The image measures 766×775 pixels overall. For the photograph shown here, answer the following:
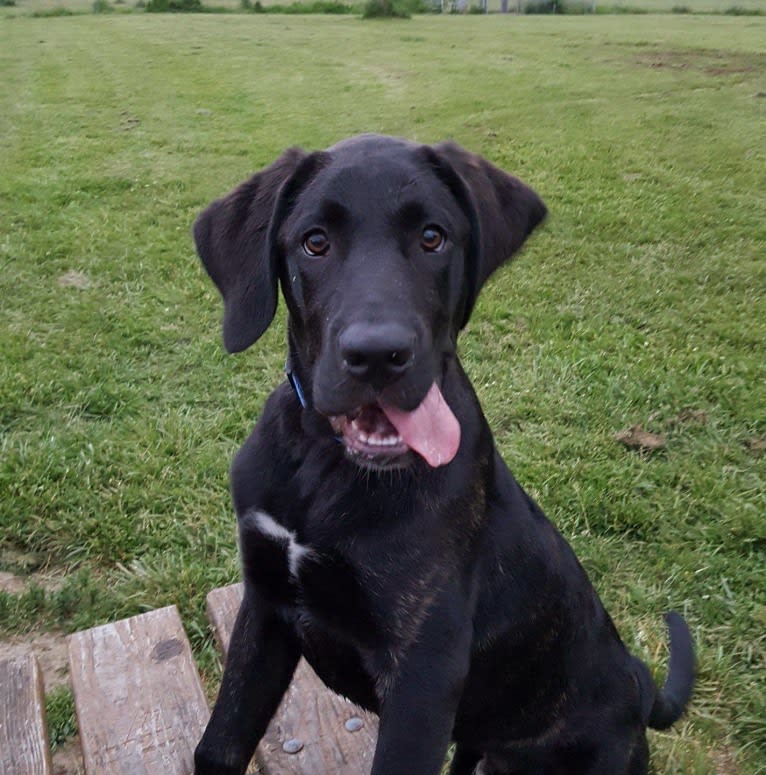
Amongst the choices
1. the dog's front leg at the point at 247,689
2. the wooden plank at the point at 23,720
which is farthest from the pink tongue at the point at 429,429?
the wooden plank at the point at 23,720

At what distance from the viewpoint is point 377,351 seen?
1726mm

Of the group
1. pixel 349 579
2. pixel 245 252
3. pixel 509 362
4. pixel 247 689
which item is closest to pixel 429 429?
pixel 349 579

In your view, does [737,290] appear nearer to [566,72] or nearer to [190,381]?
[190,381]

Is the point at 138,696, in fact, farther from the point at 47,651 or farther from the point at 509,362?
the point at 509,362

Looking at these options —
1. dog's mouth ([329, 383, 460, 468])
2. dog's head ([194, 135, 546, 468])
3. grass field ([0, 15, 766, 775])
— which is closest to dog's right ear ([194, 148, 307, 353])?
dog's head ([194, 135, 546, 468])


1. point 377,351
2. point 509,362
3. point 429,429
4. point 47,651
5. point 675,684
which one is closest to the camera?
point 377,351

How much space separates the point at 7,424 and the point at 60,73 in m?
12.1

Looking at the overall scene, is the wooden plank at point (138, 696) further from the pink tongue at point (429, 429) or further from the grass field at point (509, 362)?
the pink tongue at point (429, 429)

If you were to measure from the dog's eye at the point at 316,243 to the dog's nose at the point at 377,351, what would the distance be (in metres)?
0.33

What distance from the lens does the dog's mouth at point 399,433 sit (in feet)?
6.15

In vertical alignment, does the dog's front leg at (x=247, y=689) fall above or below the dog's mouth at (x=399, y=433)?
below

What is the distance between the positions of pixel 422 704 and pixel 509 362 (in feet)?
9.67

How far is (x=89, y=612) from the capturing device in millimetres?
2951

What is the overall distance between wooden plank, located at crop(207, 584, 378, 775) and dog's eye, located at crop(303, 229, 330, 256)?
4.34ft
